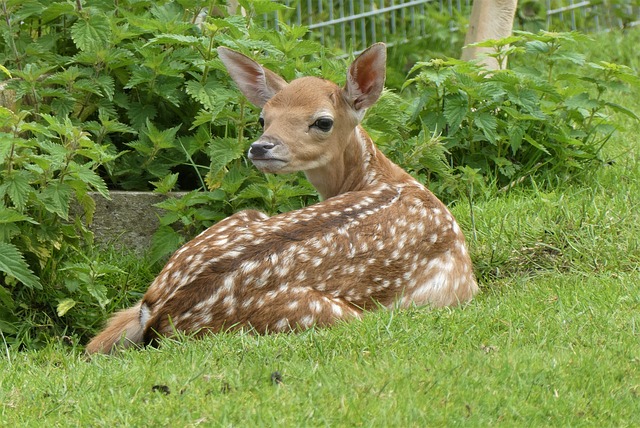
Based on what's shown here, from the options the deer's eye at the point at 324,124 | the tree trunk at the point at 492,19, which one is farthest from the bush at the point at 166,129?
the tree trunk at the point at 492,19

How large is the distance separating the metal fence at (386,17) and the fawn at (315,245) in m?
3.57

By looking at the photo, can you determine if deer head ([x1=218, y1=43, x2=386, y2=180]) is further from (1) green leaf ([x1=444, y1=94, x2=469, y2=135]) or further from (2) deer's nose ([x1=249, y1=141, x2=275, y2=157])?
(1) green leaf ([x1=444, y1=94, x2=469, y2=135])

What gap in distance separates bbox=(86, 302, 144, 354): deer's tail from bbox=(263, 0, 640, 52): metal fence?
15.6 ft

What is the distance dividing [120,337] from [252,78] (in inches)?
69.2

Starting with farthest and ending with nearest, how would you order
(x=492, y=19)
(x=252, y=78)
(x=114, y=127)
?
1. (x=492, y=19)
2. (x=114, y=127)
3. (x=252, y=78)

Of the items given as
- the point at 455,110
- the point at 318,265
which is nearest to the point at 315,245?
the point at 318,265

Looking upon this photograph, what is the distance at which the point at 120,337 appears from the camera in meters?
5.33

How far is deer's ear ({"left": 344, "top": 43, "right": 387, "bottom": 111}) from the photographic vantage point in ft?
20.2

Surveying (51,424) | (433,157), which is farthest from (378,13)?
(51,424)

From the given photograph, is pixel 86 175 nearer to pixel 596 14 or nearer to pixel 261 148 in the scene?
pixel 261 148

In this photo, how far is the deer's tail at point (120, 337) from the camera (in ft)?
17.4

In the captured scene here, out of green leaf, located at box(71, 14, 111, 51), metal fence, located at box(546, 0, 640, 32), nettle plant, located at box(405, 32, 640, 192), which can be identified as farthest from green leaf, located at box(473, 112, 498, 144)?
metal fence, located at box(546, 0, 640, 32)

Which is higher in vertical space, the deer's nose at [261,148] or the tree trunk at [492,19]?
the deer's nose at [261,148]

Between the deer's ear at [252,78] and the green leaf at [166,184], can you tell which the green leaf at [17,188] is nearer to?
the green leaf at [166,184]
